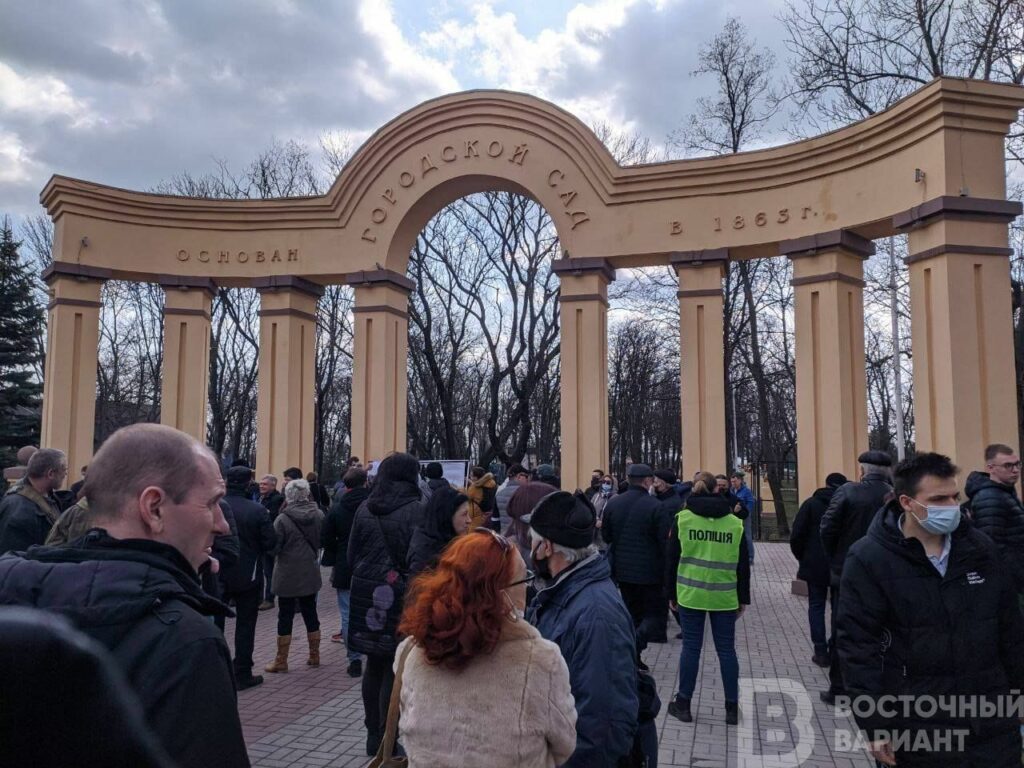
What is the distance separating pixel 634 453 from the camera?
147 feet

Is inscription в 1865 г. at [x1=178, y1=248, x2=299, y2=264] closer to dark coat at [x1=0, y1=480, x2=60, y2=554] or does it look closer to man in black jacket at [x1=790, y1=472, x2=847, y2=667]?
dark coat at [x1=0, y1=480, x2=60, y2=554]

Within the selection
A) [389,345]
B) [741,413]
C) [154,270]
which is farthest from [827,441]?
[741,413]

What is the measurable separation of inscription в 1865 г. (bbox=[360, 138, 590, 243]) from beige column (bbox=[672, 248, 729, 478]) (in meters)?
2.20

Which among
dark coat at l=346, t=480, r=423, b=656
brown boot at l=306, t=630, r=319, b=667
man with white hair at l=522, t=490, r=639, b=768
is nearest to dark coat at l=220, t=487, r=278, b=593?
brown boot at l=306, t=630, r=319, b=667

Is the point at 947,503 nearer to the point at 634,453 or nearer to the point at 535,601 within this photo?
the point at 535,601

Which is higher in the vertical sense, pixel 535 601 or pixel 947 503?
pixel 947 503

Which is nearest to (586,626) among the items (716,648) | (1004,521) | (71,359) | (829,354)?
(716,648)

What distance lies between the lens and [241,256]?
1542 cm

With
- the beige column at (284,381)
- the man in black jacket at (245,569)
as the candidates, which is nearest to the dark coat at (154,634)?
the man in black jacket at (245,569)

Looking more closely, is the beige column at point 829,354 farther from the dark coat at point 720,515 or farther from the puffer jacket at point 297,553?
the puffer jacket at point 297,553

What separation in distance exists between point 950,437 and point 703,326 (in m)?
4.20

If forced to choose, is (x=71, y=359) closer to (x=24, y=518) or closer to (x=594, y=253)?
(x=594, y=253)

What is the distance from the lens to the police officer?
242 inches

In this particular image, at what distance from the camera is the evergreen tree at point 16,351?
2367 centimetres
